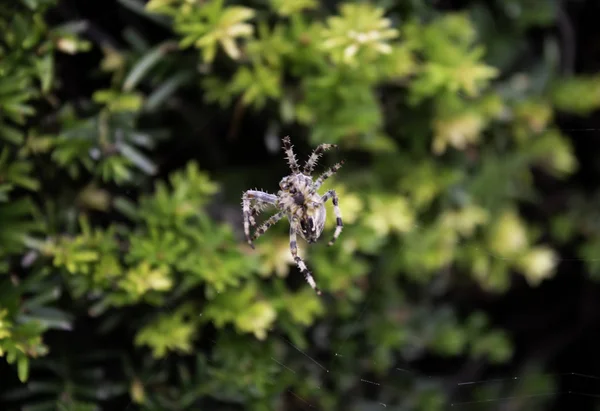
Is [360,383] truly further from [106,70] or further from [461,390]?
[106,70]

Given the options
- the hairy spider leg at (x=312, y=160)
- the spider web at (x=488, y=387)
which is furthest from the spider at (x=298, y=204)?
the spider web at (x=488, y=387)

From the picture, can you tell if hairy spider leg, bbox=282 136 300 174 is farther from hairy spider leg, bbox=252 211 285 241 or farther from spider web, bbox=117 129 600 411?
spider web, bbox=117 129 600 411

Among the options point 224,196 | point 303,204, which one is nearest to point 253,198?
point 303,204

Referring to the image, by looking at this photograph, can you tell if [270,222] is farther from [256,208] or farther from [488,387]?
[488,387]

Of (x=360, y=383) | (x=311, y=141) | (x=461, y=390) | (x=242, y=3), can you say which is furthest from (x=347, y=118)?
(x=461, y=390)

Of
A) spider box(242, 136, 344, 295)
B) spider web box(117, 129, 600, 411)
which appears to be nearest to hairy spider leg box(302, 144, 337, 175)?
spider box(242, 136, 344, 295)
